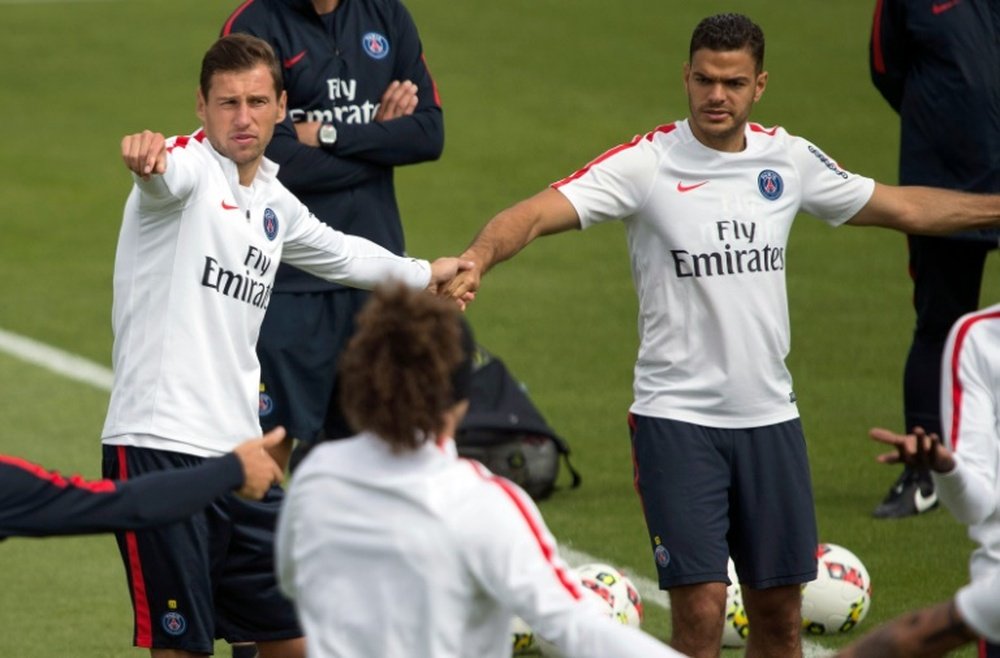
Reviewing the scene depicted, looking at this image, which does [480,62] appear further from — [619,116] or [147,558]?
[147,558]

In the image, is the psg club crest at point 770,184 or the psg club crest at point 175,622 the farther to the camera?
the psg club crest at point 770,184

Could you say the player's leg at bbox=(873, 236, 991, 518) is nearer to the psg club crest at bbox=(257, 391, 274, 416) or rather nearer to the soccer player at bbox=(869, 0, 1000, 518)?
the soccer player at bbox=(869, 0, 1000, 518)

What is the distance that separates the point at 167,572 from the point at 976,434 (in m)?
2.39

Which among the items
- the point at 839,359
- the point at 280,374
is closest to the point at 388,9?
the point at 280,374

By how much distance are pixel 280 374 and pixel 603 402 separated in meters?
4.17

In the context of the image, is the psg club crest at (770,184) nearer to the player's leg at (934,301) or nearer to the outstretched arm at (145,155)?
the outstretched arm at (145,155)

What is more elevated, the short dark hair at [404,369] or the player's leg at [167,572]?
the short dark hair at [404,369]

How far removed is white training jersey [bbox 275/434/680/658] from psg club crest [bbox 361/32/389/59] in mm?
3922

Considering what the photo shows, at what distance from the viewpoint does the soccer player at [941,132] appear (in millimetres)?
9125

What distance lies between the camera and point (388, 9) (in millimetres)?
8148

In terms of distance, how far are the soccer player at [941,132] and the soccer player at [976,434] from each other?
396 centimetres

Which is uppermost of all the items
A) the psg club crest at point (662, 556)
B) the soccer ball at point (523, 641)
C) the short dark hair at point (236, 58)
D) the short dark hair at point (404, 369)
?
the short dark hair at point (236, 58)

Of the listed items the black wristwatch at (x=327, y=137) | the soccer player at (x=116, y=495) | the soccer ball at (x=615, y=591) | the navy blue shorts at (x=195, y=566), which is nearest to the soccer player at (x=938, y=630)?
the soccer player at (x=116, y=495)

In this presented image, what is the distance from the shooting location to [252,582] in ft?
20.4
